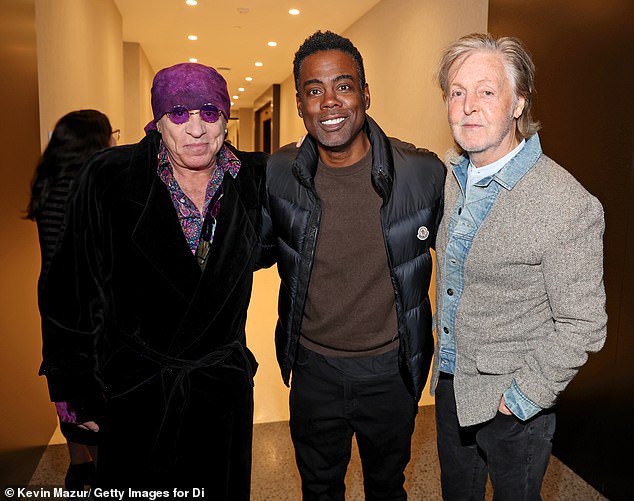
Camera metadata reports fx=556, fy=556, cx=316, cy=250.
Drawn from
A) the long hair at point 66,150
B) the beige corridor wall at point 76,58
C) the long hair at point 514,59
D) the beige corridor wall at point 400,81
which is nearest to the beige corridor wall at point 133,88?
the beige corridor wall at point 76,58

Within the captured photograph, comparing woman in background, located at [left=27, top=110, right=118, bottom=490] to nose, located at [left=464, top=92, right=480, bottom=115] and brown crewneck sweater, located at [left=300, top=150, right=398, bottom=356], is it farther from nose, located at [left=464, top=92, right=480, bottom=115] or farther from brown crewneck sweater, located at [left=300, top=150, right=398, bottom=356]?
nose, located at [left=464, top=92, right=480, bottom=115]

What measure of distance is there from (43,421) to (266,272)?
5144mm

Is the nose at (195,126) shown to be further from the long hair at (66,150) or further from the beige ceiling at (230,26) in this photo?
the beige ceiling at (230,26)

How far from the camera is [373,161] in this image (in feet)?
5.71

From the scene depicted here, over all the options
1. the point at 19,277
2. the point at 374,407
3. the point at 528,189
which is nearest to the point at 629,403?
the point at 374,407

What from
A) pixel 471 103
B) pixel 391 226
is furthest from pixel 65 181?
pixel 471 103

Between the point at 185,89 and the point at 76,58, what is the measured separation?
141 inches

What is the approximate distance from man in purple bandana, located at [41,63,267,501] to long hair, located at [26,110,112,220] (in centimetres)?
86

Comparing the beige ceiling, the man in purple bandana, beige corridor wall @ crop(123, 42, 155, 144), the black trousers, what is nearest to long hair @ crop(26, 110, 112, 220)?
the man in purple bandana

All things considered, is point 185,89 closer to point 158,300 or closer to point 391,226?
point 158,300

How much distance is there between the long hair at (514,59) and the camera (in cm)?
147

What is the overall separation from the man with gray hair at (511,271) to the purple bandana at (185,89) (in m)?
0.66

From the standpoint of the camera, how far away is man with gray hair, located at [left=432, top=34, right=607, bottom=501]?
53.0 inches

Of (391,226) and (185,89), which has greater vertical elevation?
(185,89)
